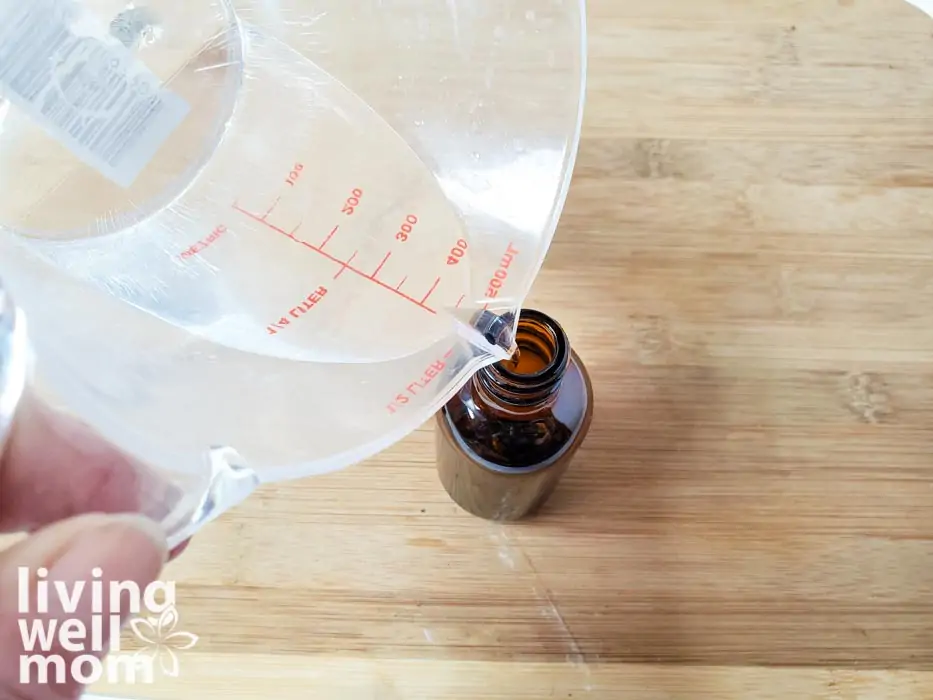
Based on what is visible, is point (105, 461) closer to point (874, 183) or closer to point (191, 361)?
point (191, 361)

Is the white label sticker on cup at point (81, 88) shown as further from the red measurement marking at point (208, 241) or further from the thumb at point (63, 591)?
the thumb at point (63, 591)

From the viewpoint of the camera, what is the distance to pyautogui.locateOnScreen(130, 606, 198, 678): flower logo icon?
0.57 metres

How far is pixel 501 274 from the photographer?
51cm

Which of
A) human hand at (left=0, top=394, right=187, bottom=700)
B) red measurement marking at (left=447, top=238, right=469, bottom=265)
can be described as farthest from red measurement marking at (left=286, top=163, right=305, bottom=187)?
human hand at (left=0, top=394, right=187, bottom=700)

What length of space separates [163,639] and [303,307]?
0.80 ft

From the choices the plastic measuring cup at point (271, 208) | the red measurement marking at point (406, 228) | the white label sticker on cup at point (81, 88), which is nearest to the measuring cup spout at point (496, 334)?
the plastic measuring cup at point (271, 208)

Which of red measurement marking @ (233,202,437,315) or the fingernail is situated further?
red measurement marking @ (233,202,437,315)

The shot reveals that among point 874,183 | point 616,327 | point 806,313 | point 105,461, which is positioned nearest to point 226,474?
point 105,461

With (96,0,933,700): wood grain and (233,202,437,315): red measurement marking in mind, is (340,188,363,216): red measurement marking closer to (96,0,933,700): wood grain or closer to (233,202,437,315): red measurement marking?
(233,202,437,315): red measurement marking

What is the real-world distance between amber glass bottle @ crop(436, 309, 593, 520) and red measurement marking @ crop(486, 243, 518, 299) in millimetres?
36

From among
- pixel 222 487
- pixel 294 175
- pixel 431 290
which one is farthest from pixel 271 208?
pixel 222 487

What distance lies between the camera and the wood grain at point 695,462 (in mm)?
587

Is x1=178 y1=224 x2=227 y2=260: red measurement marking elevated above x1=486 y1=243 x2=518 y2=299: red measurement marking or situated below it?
below

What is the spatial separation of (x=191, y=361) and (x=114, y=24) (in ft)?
0.77
